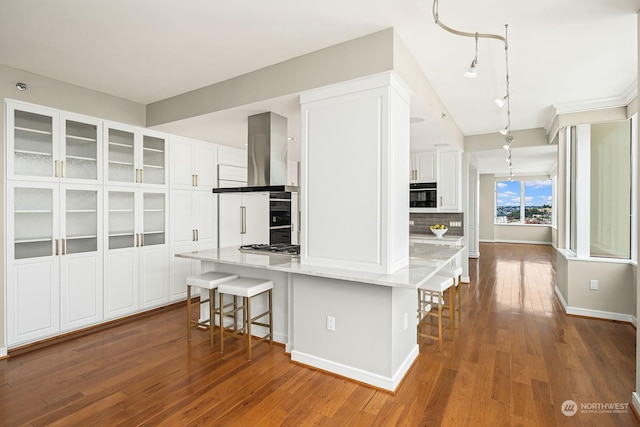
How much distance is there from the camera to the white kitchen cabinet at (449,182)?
5.74 metres

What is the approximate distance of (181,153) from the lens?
467cm

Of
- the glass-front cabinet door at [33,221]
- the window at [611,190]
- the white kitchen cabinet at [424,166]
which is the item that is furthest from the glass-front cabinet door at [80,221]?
the window at [611,190]

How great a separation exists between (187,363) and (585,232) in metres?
4.94

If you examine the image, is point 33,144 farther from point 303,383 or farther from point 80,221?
point 303,383

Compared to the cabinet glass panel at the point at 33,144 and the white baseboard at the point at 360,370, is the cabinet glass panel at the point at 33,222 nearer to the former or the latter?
the cabinet glass panel at the point at 33,144

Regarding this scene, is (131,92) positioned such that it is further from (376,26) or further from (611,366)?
(611,366)

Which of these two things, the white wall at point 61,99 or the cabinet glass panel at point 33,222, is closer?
the white wall at point 61,99

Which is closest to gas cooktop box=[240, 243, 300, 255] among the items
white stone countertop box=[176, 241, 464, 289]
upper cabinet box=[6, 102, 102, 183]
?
white stone countertop box=[176, 241, 464, 289]

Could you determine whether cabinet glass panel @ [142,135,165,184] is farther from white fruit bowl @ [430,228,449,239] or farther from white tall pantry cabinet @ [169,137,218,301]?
white fruit bowl @ [430,228,449,239]

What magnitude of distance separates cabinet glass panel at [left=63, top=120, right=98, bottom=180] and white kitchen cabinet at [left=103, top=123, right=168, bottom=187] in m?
0.12

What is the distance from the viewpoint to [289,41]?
2.70 m

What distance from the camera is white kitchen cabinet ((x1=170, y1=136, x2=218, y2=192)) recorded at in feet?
15.1

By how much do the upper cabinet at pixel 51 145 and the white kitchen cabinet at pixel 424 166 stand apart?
4916mm

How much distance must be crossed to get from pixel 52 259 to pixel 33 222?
1.39 ft
